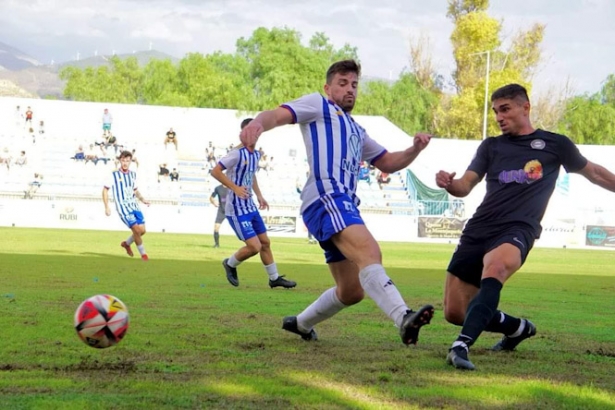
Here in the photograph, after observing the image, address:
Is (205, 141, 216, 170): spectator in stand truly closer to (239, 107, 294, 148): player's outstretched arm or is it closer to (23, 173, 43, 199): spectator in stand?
(23, 173, 43, 199): spectator in stand

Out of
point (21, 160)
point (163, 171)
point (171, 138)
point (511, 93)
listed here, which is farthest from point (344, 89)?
point (171, 138)

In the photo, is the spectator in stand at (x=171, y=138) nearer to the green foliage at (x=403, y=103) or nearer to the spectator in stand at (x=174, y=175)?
the spectator in stand at (x=174, y=175)

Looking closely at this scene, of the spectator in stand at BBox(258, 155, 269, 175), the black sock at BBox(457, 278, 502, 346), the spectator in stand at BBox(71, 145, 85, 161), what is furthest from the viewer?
the spectator in stand at BBox(258, 155, 269, 175)

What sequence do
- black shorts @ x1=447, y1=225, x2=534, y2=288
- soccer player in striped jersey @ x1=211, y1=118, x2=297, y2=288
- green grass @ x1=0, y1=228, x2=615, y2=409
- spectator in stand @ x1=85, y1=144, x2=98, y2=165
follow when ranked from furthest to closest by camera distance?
1. spectator in stand @ x1=85, y1=144, x2=98, y2=165
2. soccer player in striped jersey @ x1=211, y1=118, x2=297, y2=288
3. black shorts @ x1=447, y1=225, x2=534, y2=288
4. green grass @ x1=0, y1=228, x2=615, y2=409

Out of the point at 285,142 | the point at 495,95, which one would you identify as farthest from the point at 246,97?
the point at 495,95

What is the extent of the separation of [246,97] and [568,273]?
167ft

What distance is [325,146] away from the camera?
23.0 ft

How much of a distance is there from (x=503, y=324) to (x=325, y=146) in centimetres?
199

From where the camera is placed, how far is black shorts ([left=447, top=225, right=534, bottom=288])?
675 centimetres

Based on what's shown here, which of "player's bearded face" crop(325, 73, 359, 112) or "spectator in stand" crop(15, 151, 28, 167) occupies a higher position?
"player's bearded face" crop(325, 73, 359, 112)

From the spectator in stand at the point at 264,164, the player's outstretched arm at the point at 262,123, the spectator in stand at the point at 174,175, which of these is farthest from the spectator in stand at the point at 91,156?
the player's outstretched arm at the point at 262,123

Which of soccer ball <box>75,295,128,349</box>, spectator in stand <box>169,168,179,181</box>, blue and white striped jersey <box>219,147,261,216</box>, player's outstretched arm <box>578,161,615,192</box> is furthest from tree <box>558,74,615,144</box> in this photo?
soccer ball <box>75,295,128,349</box>

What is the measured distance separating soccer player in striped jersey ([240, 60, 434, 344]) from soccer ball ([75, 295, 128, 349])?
5.24 feet

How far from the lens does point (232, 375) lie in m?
5.61
